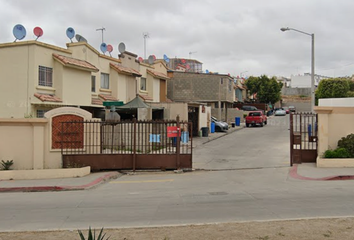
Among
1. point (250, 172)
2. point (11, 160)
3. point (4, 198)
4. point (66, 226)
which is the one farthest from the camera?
point (250, 172)

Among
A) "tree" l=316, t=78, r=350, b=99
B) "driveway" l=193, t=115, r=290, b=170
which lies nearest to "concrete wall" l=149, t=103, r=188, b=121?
"driveway" l=193, t=115, r=290, b=170

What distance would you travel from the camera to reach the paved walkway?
1185cm

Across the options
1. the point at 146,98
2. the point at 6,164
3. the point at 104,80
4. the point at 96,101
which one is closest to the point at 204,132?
the point at 146,98

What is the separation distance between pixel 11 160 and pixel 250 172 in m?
9.70

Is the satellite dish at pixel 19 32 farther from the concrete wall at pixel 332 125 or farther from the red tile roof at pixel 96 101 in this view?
the concrete wall at pixel 332 125

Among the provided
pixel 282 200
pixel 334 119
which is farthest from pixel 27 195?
pixel 334 119

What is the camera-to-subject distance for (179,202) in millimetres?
9078

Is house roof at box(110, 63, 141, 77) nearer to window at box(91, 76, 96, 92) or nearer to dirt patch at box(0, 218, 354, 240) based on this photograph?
window at box(91, 76, 96, 92)

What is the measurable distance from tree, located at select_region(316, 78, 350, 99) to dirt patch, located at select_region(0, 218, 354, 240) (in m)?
54.0

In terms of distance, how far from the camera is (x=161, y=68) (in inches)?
1561

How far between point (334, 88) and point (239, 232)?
5602 centimetres

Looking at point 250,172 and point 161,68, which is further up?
point 161,68

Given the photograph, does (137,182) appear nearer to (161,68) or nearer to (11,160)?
(11,160)

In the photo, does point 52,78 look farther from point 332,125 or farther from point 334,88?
point 334,88
